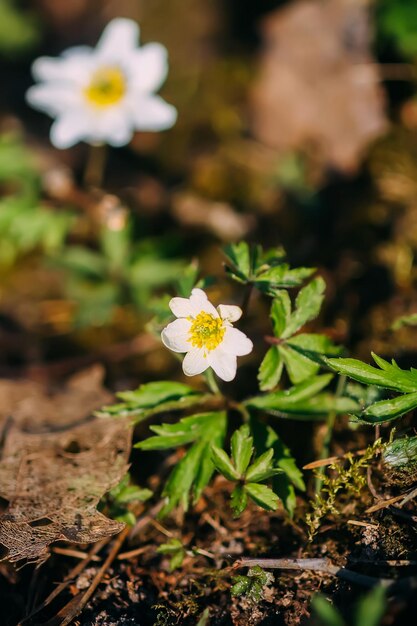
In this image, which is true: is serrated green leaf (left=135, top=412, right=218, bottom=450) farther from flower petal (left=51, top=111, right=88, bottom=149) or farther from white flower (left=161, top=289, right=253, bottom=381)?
flower petal (left=51, top=111, right=88, bottom=149)

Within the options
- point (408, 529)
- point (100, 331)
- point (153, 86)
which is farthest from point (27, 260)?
point (408, 529)

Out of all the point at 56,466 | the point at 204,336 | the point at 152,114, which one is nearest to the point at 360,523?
the point at 204,336

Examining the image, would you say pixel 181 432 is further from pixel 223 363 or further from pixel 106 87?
pixel 106 87

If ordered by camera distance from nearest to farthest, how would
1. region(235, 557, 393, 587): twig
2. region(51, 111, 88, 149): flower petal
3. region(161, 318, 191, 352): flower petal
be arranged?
region(235, 557, 393, 587): twig
region(161, 318, 191, 352): flower petal
region(51, 111, 88, 149): flower petal

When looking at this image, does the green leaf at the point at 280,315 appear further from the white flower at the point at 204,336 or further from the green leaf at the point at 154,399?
the green leaf at the point at 154,399

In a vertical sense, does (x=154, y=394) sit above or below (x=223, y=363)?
below

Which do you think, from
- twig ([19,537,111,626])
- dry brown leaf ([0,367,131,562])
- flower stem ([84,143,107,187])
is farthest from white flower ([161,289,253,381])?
flower stem ([84,143,107,187])

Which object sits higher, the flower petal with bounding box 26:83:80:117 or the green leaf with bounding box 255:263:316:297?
the flower petal with bounding box 26:83:80:117
